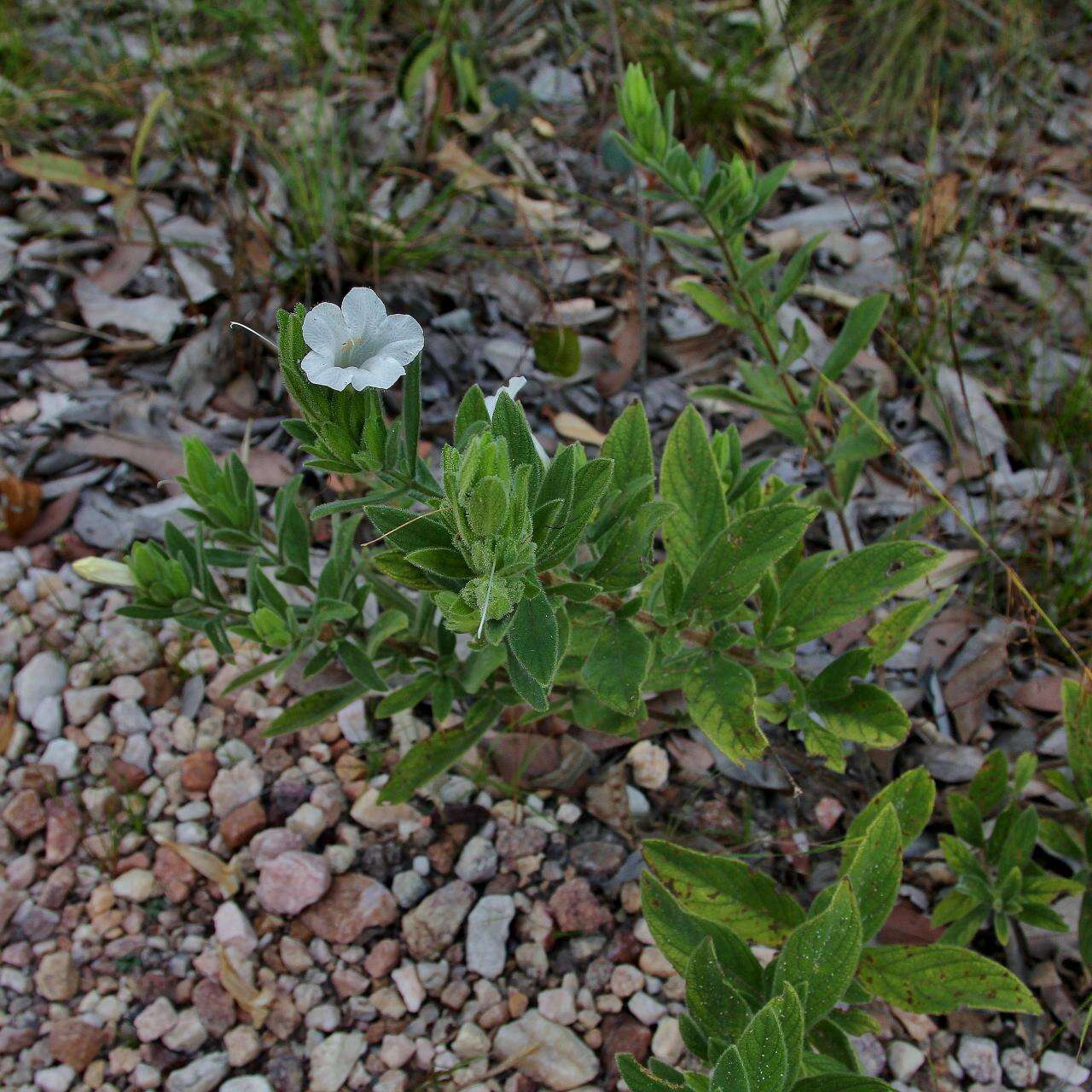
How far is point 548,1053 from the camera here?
2068 millimetres

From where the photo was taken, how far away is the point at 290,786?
2426 mm

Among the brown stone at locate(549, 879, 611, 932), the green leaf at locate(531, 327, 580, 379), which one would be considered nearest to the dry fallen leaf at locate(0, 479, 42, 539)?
the green leaf at locate(531, 327, 580, 379)

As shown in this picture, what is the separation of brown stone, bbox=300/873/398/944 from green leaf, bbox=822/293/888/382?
1472 mm

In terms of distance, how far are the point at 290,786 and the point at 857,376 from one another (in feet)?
6.44

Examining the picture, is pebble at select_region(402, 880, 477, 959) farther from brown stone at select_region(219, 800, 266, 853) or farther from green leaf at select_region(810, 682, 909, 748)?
green leaf at select_region(810, 682, 909, 748)

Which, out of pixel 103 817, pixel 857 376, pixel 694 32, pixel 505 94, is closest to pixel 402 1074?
pixel 103 817

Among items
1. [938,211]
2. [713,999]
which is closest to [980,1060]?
[713,999]

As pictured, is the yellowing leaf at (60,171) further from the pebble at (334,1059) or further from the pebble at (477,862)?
the pebble at (334,1059)

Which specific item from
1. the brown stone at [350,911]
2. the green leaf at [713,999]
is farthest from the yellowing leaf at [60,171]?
the green leaf at [713,999]

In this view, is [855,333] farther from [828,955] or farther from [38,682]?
[38,682]

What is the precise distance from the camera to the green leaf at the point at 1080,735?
211 cm

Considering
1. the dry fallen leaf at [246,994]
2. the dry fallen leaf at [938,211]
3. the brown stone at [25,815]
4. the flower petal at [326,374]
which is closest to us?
the flower petal at [326,374]

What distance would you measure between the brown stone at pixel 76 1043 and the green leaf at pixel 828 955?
1.31 m

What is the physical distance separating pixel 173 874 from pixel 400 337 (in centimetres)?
143
